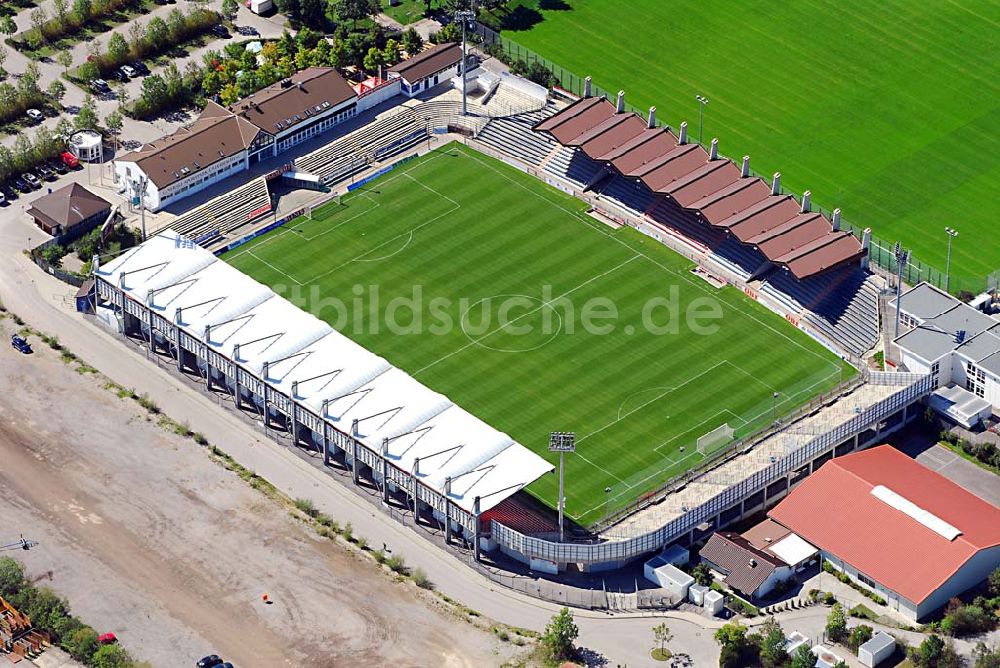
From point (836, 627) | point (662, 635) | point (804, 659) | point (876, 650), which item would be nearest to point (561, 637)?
point (662, 635)

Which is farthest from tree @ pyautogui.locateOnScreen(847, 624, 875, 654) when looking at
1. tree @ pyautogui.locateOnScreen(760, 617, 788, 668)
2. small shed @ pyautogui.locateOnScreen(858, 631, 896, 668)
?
tree @ pyautogui.locateOnScreen(760, 617, 788, 668)

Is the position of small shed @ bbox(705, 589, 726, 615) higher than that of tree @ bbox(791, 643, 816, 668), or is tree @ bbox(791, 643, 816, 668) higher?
tree @ bbox(791, 643, 816, 668)

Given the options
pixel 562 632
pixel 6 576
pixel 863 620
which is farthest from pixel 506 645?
pixel 6 576

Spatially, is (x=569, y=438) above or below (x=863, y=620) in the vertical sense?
above

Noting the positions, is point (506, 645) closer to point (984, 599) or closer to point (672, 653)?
point (672, 653)

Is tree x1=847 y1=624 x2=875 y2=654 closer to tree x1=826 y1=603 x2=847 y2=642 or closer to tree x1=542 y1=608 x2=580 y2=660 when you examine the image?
tree x1=826 y1=603 x2=847 y2=642

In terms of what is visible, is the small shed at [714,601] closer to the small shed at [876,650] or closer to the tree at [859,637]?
the tree at [859,637]
